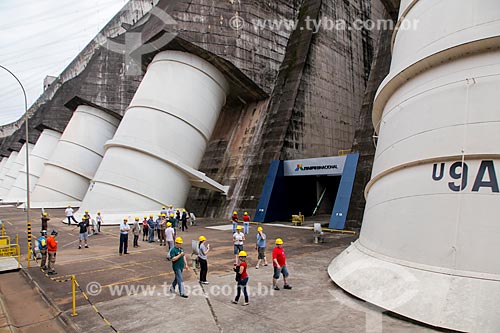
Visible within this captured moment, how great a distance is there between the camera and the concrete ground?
6844 mm

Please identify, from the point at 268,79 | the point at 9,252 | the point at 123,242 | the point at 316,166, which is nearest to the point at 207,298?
the point at 123,242

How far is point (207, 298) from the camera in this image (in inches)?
337

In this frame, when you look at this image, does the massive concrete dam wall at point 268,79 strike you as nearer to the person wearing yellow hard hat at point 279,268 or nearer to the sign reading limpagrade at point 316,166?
the sign reading limpagrade at point 316,166

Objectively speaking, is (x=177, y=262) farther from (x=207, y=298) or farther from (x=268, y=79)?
(x=268, y=79)

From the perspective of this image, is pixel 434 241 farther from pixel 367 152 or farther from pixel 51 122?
pixel 51 122

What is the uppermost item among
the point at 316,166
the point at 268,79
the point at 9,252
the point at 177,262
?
the point at 268,79

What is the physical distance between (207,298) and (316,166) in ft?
51.9

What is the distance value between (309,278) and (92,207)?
17520 mm

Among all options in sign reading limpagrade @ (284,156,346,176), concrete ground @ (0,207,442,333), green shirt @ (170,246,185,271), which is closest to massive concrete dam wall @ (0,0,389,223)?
sign reading limpagrade @ (284,156,346,176)

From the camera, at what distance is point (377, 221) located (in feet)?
28.9

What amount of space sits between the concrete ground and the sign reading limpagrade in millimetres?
8650

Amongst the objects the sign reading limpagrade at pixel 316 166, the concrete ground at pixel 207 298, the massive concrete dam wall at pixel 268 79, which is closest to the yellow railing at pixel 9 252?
the concrete ground at pixel 207 298

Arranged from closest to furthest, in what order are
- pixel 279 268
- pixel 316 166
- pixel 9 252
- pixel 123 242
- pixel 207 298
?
pixel 207 298
pixel 279 268
pixel 9 252
pixel 123 242
pixel 316 166

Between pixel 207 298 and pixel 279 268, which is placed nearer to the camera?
pixel 207 298
